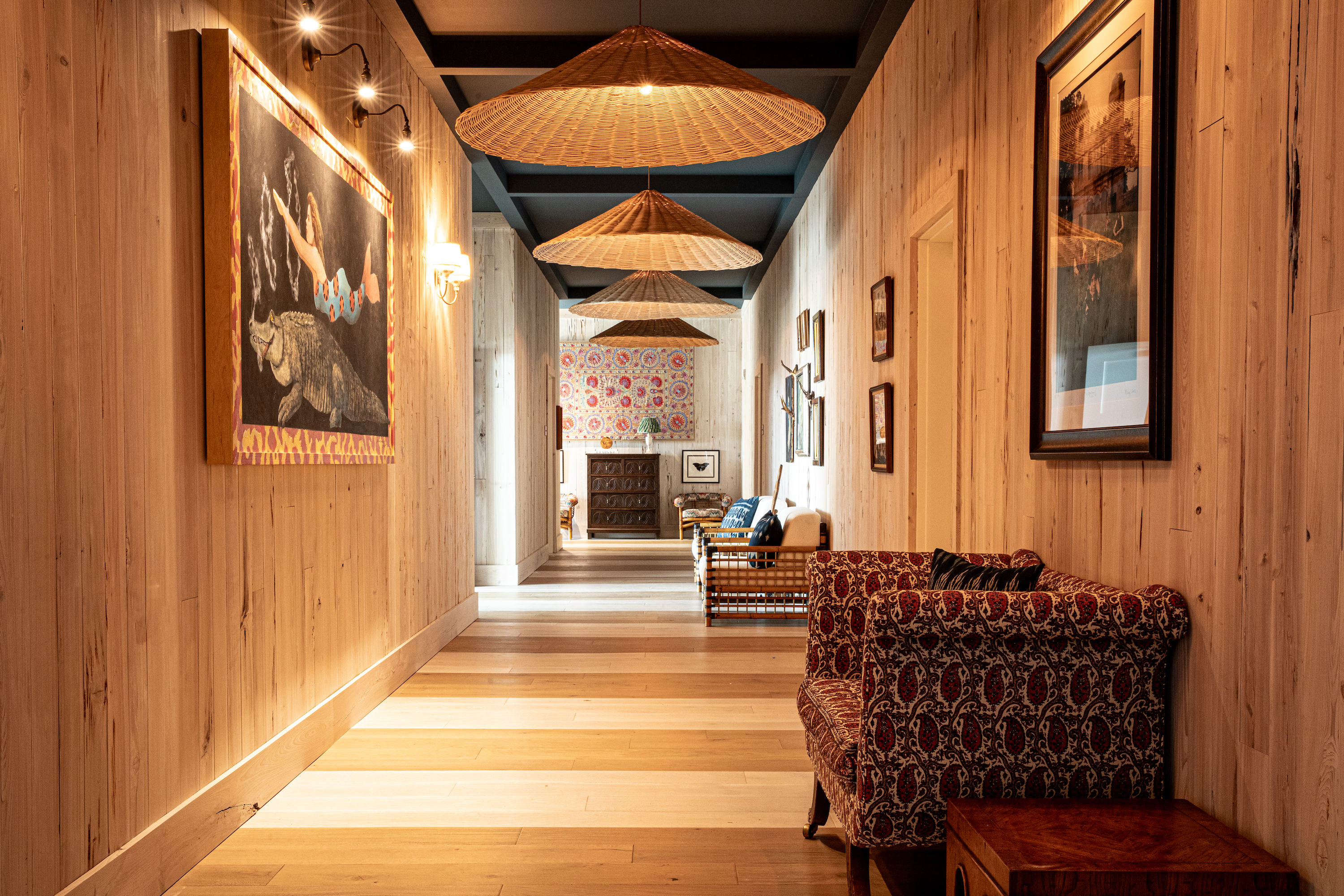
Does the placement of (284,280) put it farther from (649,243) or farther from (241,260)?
(649,243)

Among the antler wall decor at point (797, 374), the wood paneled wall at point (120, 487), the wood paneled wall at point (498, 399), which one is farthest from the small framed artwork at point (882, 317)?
the wood paneled wall at point (498, 399)

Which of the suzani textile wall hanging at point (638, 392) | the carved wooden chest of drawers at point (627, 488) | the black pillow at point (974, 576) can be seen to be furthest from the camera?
the suzani textile wall hanging at point (638, 392)

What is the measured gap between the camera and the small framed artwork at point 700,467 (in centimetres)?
1418

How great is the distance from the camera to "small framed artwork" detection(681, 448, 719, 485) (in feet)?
46.5

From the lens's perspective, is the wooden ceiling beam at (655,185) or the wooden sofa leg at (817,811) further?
the wooden ceiling beam at (655,185)

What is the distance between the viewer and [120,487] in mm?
2213

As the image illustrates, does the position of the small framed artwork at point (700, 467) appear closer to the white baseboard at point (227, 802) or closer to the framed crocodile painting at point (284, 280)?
the white baseboard at point (227, 802)

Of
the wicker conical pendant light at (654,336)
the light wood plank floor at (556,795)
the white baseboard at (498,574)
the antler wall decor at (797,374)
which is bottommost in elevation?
the white baseboard at (498,574)

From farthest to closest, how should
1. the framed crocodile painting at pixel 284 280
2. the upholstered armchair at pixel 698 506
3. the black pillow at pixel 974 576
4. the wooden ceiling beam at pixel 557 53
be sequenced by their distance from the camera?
1. the upholstered armchair at pixel 698 506
2. the wooden ceiling beam at pixel 557 53
3. the framed crocodile painting at pixel 284 280
4. the black pillow at pixel 974 576

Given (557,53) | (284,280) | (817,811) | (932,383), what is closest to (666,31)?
(557,53)

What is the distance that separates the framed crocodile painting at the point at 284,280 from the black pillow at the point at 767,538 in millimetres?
3108

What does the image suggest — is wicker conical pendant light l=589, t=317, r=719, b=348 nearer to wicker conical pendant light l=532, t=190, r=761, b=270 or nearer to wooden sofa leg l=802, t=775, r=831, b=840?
wicker conical pendant light l=532, t=190, r=761, b=270

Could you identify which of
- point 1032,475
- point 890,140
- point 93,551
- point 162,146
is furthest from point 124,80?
point 890,140

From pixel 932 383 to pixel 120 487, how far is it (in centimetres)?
333
